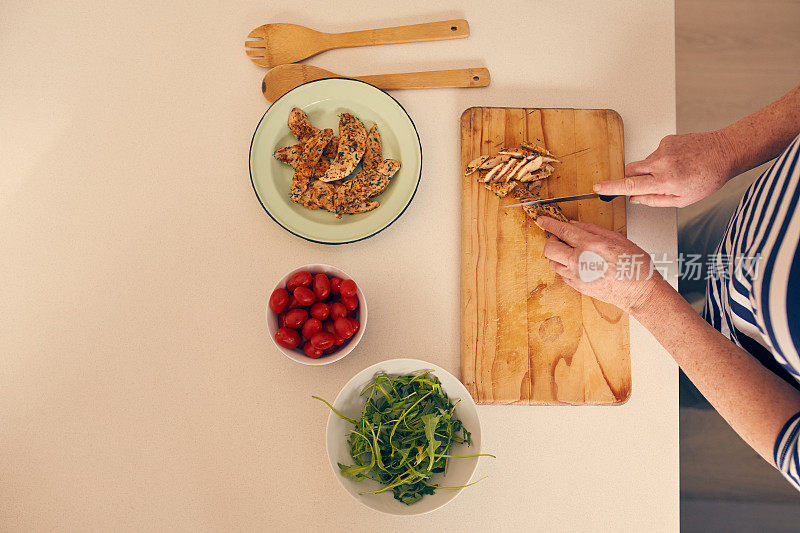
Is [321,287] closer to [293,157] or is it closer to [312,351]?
[312,351]

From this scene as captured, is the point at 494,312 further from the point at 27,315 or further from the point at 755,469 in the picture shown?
the point at 755,469

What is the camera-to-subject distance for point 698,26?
1.99m

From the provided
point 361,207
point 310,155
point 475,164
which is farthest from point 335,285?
point 475,164

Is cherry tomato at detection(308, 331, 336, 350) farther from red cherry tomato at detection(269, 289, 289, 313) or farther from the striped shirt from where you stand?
the striped shirt

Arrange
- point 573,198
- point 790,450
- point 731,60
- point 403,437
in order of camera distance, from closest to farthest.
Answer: point 790,450 → point 403,437 → point 573,198 → point 731,60

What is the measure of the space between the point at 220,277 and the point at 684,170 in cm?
96

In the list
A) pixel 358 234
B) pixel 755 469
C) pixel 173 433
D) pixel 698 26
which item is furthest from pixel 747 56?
pixel 173 433

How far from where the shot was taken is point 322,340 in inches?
36.0

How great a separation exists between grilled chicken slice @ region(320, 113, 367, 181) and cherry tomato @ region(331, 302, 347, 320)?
27 cm

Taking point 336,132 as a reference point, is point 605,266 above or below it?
below

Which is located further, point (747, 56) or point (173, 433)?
point (747, 56)

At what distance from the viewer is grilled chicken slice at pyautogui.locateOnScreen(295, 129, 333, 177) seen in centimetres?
103

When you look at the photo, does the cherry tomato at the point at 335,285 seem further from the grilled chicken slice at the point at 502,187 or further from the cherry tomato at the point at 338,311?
the grilled chicken slice at the point at 502,187

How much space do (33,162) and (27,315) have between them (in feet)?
1.12
